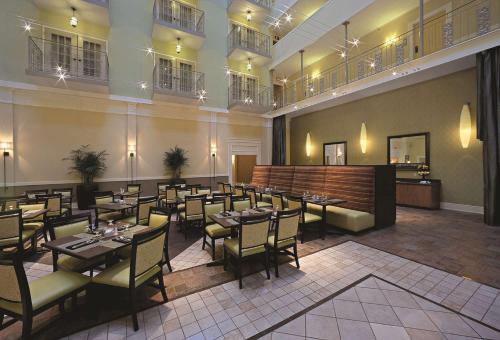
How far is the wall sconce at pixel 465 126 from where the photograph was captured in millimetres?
6262

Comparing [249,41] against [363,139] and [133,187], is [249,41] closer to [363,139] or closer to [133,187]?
[363,139]

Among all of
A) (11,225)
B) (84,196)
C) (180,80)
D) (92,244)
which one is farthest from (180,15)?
(92,244)

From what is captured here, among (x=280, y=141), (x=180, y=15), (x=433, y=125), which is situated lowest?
(x=433, y=125)

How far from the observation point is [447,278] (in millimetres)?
3000

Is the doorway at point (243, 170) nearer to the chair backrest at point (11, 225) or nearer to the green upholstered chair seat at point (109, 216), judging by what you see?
the green upholstered chair seat at point (109, 216)

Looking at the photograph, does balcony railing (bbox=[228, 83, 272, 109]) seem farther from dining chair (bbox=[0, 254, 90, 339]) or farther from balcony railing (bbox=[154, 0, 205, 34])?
dining chair (bbox=[0, 254, 90, 339])

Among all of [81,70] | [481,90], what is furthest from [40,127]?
[481,90]

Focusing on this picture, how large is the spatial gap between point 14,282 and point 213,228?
2.54 meters

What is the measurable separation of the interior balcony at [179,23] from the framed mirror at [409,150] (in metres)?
8.76

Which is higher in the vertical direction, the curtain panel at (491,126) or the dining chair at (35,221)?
the curtain panel at (491,126)

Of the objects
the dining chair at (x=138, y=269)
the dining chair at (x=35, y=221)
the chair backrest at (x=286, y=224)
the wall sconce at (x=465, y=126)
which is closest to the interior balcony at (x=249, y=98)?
the wall sconce at (x=465, y=126)

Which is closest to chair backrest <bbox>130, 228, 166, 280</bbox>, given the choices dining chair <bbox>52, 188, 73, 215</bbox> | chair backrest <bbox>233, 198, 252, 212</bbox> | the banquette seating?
chair backrest <bbox>233, 198, 252, 212</bbox>

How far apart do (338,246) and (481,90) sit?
5335 millimetres

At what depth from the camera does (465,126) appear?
630 cm
